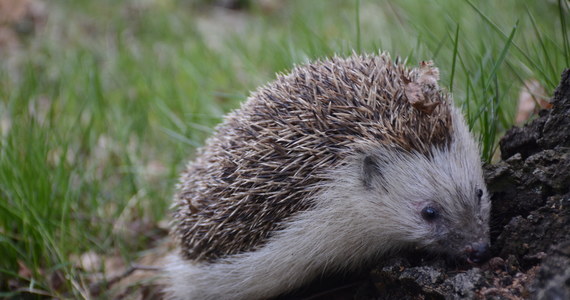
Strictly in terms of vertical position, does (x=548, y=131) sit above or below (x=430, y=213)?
above

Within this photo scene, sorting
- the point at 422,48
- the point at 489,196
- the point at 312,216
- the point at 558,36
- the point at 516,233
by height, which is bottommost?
the point at 312,216

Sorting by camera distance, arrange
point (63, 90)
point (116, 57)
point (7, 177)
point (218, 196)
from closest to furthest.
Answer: point (218, 196), point (7, 177), point (63, 90), point (116, 57)

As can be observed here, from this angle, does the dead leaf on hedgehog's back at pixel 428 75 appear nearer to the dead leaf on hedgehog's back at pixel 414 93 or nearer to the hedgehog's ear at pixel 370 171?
Answer: the dead leaf on hedgehog's back at pixel 414 93

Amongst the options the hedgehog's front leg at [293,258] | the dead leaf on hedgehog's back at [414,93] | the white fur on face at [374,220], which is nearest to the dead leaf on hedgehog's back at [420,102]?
the dead leaf on hedgehog's back at [414,93]

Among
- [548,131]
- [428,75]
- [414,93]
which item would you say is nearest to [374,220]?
[414,93]

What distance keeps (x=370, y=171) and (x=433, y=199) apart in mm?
403

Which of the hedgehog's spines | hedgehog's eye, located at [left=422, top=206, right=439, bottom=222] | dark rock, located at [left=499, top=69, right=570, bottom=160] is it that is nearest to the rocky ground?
dark rock, located at [left=499, top=69, right=570, bottom=160]

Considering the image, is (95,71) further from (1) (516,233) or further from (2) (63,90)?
(1) (516,233)

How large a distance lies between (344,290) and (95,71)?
4148 millimetres

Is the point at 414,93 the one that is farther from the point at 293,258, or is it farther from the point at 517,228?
the point at 293,258

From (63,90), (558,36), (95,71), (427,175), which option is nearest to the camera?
(427,175)

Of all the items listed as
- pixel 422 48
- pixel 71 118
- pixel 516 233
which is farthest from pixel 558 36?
pixel 71 118

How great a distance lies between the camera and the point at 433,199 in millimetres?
3262

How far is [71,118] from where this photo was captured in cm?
651
